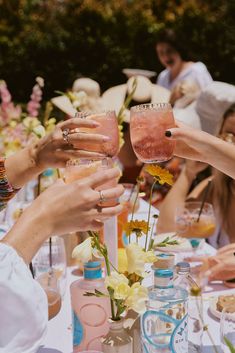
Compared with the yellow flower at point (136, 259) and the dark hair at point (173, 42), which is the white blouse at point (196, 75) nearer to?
the dark hair at point (173, 42)

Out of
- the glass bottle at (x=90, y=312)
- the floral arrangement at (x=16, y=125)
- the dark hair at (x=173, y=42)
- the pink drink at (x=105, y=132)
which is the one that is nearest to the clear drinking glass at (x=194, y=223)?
the pink drink at (x=105, y=132)

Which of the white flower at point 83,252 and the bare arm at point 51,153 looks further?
the bare arm at point 51,153

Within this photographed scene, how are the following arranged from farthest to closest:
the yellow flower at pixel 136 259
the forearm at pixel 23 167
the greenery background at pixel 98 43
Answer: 1. the greenery background at pixel 98 43
2. the forearm at pixel 23 167
3. the yellow flower at pixel 136 259

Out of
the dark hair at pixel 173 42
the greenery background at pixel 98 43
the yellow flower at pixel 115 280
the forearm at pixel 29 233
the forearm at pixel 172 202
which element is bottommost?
the greenery background at pixel 98 43

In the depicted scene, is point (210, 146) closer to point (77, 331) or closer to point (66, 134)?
point (66, 134)

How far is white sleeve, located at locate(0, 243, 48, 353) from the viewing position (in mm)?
997

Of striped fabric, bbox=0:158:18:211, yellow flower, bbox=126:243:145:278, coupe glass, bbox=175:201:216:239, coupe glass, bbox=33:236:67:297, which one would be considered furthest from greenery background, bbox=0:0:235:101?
yellow flower, bbox=126:243:145:278

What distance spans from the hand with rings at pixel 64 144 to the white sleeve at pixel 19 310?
549 millimetres

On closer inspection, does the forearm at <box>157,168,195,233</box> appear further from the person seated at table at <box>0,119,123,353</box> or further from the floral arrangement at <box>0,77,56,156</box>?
the person seated at table at <box>0,119,123,353</box>

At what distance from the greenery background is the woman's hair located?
8095 millimetres

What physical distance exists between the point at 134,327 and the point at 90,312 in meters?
0.12

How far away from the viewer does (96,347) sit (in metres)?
1.27

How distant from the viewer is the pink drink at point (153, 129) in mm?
1500

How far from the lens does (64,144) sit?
1.69m
